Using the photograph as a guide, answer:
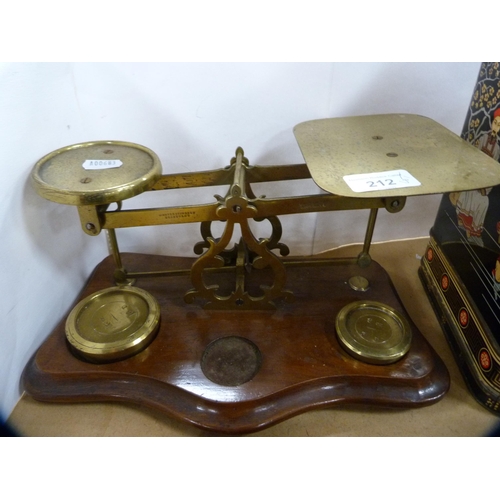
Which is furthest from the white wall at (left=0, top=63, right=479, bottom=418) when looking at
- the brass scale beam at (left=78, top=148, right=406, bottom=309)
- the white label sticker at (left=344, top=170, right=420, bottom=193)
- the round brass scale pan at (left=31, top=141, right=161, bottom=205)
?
the white label sticker at (left=344, top=170, right=420, bottom=193)

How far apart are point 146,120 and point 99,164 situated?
1.08ft

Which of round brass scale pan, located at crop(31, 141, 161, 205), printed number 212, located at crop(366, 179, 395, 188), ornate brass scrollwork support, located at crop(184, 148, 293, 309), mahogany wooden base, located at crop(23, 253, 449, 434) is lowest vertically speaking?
mahogany wooden base, located at crop(23, 253, 449, 434)

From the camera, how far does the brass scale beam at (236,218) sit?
3.61 feet

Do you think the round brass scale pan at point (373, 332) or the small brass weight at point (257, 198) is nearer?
the small brass weight at point (257, 198)

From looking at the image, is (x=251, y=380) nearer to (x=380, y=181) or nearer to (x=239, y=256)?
(x=239, y=256)

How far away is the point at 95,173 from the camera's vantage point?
1.11 metres

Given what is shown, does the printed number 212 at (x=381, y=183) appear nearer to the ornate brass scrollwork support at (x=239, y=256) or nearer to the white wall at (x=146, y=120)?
the ornate brass scrollwork support at (x=239, y=256)

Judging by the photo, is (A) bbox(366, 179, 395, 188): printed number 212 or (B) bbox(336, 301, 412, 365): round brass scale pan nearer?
(A) bbox(366, 179, 395, 188): printed number 212

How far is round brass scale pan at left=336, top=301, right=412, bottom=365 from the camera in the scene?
3.70 feet

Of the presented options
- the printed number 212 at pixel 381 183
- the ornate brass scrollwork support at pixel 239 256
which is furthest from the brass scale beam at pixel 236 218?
the printed number 212 at pixel 381 183

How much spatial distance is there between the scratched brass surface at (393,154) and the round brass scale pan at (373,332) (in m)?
0.42

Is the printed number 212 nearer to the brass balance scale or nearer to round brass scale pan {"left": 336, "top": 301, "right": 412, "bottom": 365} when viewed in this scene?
the brass balance scale

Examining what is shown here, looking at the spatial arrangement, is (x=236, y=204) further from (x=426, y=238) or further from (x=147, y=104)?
(x=426, y=238)

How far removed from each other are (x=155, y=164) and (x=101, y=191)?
194 mm
